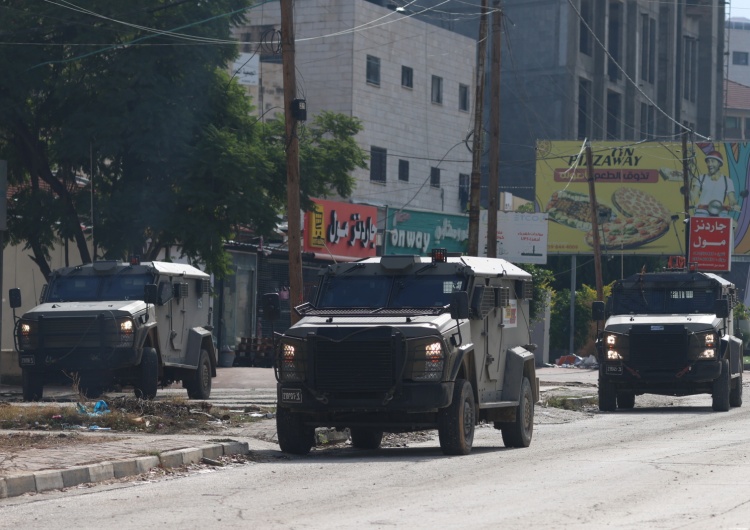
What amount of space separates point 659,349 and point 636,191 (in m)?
32.1

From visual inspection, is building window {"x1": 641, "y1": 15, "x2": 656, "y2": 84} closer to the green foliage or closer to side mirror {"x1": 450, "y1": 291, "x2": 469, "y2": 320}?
the green foliage

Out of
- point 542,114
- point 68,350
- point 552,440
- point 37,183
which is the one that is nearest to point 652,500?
point 552,440

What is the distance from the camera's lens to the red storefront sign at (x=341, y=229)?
1634 inches

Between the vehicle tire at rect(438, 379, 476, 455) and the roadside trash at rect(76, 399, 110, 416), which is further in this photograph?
the roadside trash at rect(76, 399, 110, 416)

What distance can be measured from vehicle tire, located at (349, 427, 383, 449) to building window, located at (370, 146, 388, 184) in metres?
37.6

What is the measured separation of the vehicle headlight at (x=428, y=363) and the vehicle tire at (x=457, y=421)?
0.41 meters

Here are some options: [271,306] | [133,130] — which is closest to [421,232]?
[133,130]

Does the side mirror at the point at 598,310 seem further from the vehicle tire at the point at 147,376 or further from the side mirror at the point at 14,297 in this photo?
the side mirror at the point at 14,297

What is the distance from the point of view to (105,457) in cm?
1364

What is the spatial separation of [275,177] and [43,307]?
7977mm

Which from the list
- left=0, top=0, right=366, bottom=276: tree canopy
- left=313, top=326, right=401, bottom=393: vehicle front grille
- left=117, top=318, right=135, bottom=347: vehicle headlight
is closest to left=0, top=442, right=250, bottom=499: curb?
left=313, top=326, right=401, bottom=393: vehicle front grille

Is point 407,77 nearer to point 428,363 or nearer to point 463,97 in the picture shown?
point 463,97

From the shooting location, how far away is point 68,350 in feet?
73.9

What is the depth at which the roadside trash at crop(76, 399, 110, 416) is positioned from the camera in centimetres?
1817
